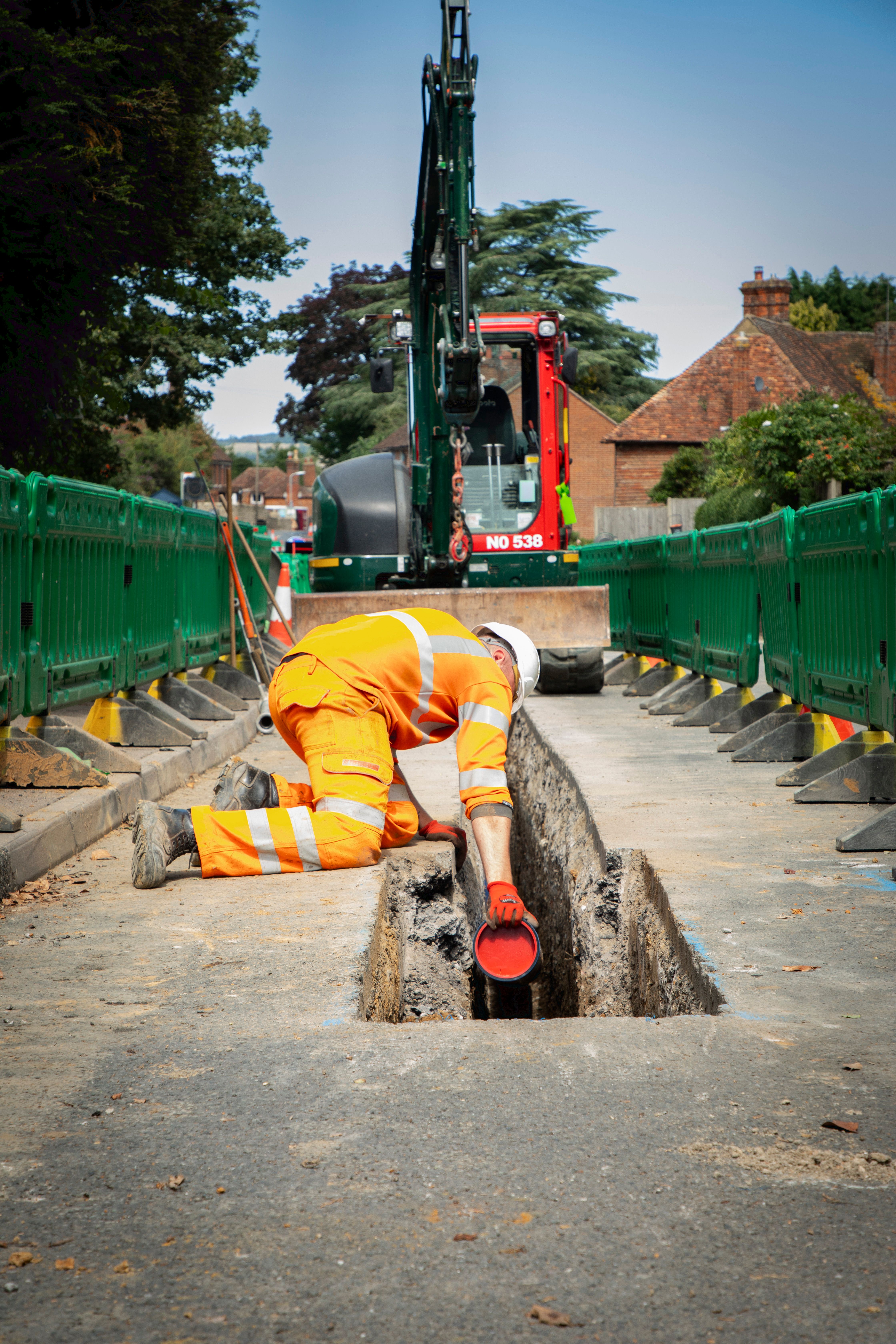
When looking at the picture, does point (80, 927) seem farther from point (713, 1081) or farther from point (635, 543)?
point (635, 543)

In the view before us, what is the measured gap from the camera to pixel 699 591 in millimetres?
10062

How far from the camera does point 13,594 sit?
5652 millimetres

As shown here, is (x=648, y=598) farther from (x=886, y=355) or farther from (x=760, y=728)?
(x=886, y=355)

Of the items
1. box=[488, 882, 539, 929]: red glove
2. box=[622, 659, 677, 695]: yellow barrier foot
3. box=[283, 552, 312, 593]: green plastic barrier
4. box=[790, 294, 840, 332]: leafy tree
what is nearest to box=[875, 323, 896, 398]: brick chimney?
box=[790, 294, 840, 332]: leafy tree

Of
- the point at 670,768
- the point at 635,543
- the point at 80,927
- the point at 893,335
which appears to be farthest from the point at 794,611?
the point at 893,335

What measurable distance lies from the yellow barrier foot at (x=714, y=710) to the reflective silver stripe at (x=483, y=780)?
5.20m

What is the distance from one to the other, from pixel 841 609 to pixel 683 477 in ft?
118

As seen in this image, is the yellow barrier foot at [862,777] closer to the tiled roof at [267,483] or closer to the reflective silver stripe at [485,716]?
the reflective silver stripe at [485,716]

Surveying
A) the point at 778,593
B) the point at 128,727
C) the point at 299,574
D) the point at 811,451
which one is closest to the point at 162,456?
the point at 299,574

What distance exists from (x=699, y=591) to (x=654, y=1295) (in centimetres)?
847

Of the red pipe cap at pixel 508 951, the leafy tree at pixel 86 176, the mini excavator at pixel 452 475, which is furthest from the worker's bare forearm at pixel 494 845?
the leafy tree at pixel 86 176

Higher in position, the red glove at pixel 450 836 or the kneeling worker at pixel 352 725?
the kneeling worker at pixel 352 725

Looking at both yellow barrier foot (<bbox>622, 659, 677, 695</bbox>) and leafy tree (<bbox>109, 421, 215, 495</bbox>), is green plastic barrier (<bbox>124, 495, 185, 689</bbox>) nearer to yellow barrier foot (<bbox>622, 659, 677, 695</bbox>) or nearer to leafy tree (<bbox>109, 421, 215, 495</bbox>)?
yellow barrier foot (<bbox>622, 659, 677, 695</bbox>)

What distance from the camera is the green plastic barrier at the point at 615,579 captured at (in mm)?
13609
